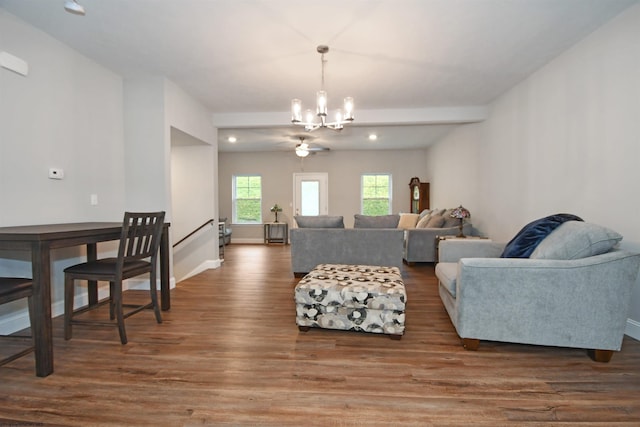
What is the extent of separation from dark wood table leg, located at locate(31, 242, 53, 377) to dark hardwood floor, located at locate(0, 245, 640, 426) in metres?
0.10

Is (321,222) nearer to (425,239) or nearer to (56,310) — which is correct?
(425,239)

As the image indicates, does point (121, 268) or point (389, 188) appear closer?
point (121, 268)

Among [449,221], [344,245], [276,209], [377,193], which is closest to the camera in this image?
[344,245]

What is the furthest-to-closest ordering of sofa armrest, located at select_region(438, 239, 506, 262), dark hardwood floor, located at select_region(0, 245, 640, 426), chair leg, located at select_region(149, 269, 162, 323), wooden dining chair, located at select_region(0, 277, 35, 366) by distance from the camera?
sofa armrest, located at select_region(438, 239, 506, 262) < chair leg, located at select_region(149, 269, 162, 323) < wooden dining chair, located at select_region(0, 277, 35, 366) < dark hardwood floor, located at select_region(0, 245, 640, 426)

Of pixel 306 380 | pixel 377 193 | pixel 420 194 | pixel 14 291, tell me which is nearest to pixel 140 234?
pixel 14 291

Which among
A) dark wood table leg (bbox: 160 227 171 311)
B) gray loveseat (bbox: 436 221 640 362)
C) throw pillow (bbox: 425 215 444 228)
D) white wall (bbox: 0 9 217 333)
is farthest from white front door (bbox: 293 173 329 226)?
gray loveseat (bbox: 436 221 640 362)

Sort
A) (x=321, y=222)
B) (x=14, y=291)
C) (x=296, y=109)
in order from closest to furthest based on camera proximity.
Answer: (x=14, y=291) < (x=296, y=109) < (x=321, y=222)

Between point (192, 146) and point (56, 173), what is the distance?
224 centimetres

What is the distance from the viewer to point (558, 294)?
1.91 m

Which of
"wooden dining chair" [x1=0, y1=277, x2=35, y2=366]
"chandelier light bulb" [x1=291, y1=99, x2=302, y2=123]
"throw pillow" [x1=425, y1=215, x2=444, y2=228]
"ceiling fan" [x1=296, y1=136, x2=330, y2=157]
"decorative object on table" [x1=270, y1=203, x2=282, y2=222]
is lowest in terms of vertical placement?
"wooden dining chair" [x1=0, y1=277, x2=35, y2=366]

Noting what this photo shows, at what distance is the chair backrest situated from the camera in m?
2.20

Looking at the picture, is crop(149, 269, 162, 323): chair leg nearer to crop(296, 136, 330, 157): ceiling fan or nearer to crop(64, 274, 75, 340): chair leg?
crop(64, 274, 75, 340): chair leg

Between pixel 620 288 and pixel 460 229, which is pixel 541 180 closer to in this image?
pixel 460 229

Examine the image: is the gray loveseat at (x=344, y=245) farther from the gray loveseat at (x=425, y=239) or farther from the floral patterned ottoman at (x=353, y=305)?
the floral patterned ottoman at (x=353, y=305)
